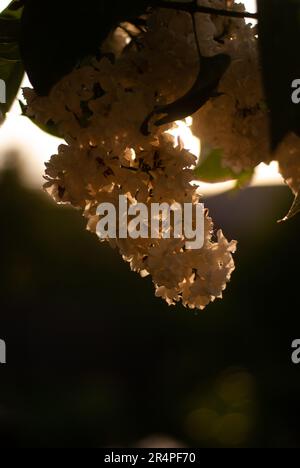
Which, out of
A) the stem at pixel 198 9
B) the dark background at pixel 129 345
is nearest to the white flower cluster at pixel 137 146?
the stem at pixel 198 9

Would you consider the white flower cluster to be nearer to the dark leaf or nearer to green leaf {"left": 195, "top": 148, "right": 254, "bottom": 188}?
the dark leaf

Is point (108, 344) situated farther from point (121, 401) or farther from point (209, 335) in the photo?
point (209, 335)

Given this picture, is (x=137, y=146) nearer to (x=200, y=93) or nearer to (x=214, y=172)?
(x=200, y=93)

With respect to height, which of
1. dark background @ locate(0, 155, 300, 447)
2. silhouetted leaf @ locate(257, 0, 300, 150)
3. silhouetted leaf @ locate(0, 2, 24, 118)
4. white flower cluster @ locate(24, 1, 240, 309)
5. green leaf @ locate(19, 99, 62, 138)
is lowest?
silhouetted leaf @ locate(257, 0, 300, 150)

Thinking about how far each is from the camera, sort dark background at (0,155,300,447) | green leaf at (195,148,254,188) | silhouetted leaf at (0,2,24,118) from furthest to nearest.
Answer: dark background at (0,155,300,447) → green leaf at (195,148,254,188) → silhouetted leaf at (0,2,24,118)

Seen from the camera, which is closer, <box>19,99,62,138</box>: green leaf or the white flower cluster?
the white flower cluster

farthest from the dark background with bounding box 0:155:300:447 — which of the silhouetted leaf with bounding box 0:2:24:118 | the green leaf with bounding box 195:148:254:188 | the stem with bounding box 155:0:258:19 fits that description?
the stem with bounding box 155:0:258:19
